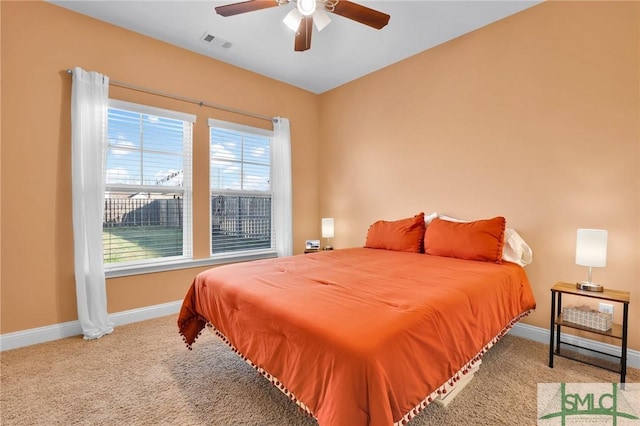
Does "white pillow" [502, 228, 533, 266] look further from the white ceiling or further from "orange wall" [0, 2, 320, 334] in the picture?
"orange wall" [0, 2, 320, 334]

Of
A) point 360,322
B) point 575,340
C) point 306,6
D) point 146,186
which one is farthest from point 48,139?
point 575,340

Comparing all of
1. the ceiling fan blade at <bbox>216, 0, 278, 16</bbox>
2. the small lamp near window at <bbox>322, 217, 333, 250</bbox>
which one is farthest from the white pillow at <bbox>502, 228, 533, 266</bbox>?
the ceiling fan blade at <bbox>216, 0, 278, 16</bbox>

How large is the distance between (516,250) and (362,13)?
224cm

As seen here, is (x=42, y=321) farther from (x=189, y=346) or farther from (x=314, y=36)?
(x=314, y=36)

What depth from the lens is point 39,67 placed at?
8.30ft

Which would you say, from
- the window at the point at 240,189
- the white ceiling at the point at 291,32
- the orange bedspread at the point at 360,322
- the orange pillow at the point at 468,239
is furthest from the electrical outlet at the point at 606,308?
the window at the point at 240,189

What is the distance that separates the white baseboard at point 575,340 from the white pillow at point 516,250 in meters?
0.59

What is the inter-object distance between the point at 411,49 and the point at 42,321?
4.48 m

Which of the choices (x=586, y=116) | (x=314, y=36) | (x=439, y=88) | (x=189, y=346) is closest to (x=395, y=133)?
(x=439, y=88)

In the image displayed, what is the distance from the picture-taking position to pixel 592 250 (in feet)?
6.95

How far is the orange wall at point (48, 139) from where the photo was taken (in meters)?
2.42

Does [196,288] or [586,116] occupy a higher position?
[586,116]

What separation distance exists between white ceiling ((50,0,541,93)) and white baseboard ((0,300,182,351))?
9.27 feet

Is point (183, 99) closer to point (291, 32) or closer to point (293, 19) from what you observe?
point (291, 32)
